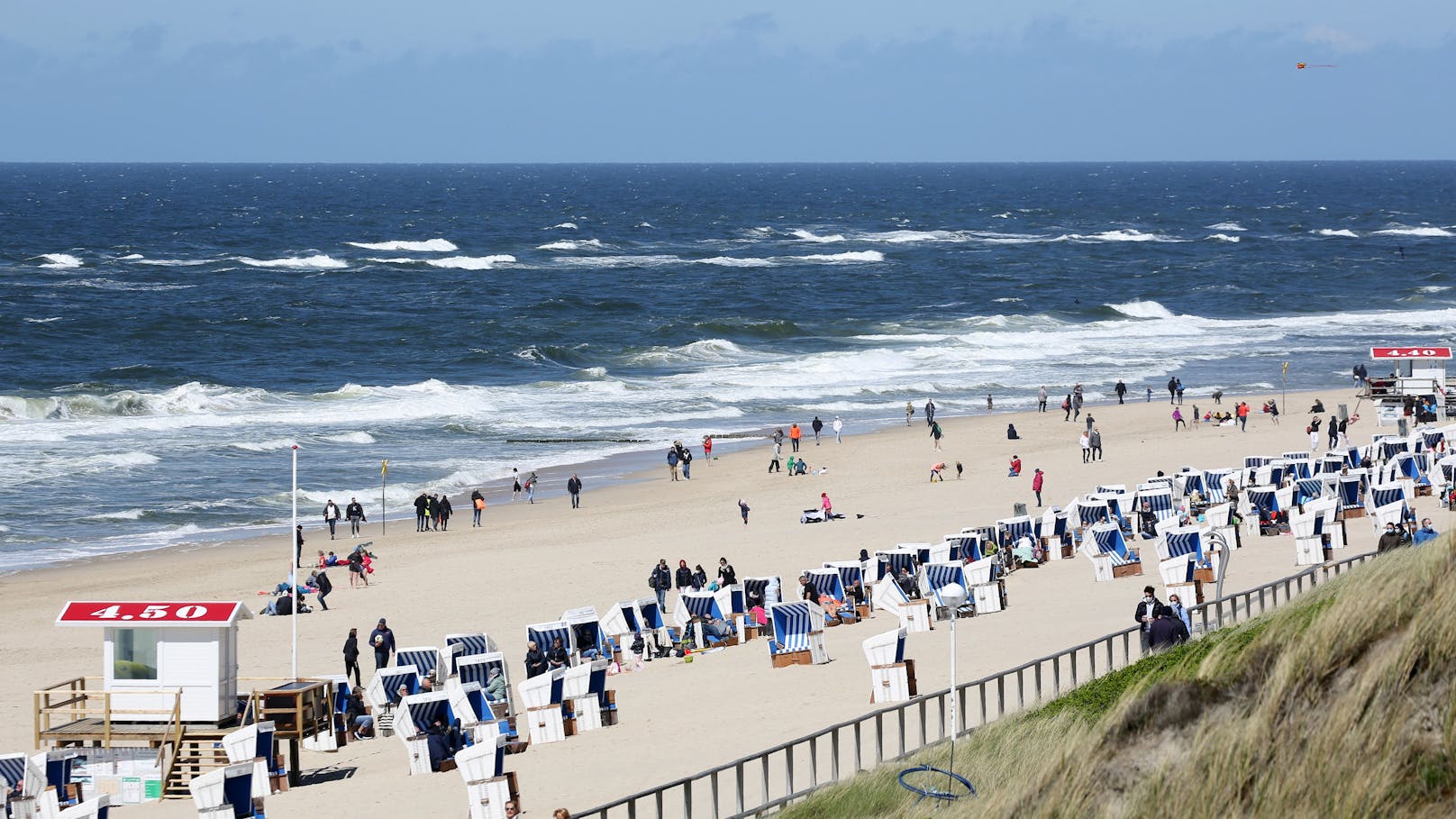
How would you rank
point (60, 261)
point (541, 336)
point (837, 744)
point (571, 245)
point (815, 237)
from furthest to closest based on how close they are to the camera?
point (815, 237)
point (571, 245)
point (60, 261)
point (541, 336)
point (837, 744)

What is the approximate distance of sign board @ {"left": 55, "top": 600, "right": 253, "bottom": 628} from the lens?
16.7m

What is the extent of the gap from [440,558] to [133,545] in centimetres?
700

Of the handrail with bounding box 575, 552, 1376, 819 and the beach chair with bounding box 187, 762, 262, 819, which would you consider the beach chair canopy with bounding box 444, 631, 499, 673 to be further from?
the handrail with bounding box 575, 552, 1376, 819

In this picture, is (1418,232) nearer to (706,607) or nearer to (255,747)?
(706,607)

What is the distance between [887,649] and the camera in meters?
16.4

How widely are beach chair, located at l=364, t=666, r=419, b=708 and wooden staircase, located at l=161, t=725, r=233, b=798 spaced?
1.65m

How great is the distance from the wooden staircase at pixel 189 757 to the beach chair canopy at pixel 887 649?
21.4 ft

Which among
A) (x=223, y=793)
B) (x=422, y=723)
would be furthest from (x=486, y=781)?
(x=422, y=723)

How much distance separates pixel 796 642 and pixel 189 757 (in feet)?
21.6

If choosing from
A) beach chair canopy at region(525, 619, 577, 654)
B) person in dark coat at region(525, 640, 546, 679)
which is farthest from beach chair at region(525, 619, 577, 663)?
person in dark coat at region(525, 640, 546, 679)

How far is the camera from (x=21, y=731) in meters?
18.5

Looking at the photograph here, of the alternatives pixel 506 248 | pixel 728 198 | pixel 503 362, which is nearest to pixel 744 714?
pixel 503 362

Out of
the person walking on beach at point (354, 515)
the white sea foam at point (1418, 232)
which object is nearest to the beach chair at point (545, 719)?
the person walking on beach at point (354, 515)

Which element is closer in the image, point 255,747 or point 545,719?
point 255,747
